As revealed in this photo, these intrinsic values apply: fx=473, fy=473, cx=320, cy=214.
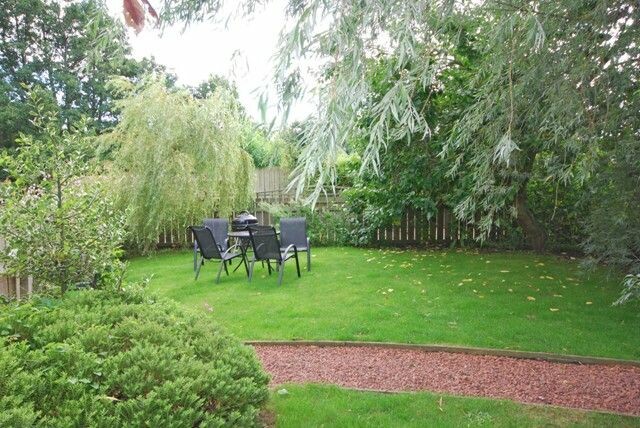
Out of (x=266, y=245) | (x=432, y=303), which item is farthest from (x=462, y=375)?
(x=266, y=245)

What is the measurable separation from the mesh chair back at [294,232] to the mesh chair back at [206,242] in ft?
4.04

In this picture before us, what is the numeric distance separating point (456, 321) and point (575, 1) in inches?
117

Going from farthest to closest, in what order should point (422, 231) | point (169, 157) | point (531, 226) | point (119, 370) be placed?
point (422, 231) < point (169, 157) < point (531, 226) < point (119, 370)

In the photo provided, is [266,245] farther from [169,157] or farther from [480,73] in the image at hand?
[169,157]

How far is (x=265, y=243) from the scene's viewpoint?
672cm

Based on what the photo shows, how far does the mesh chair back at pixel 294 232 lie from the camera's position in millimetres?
7816

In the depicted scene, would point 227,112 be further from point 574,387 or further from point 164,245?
point 574,387

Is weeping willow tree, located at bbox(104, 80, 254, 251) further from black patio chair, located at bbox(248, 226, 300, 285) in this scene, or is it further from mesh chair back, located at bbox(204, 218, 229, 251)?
black patio chair, located at bbox(248, 226, 300, 285)

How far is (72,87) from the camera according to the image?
21.2m

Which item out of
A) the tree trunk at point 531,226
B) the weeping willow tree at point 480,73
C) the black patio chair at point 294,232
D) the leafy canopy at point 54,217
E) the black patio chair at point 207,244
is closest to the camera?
the weeping willow tree at point 480,73

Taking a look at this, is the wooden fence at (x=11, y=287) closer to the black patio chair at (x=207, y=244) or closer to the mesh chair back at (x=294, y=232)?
the black patio chair at (x=207, y=244)

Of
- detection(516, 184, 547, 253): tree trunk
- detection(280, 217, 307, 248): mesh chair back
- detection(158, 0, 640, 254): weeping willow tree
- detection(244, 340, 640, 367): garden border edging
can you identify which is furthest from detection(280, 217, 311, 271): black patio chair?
detection(516, 184, 547, 253): tree trunk

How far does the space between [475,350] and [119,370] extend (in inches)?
118

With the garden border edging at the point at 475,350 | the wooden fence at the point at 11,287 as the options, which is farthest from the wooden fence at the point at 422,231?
the wooden fence at the point at 11,287
